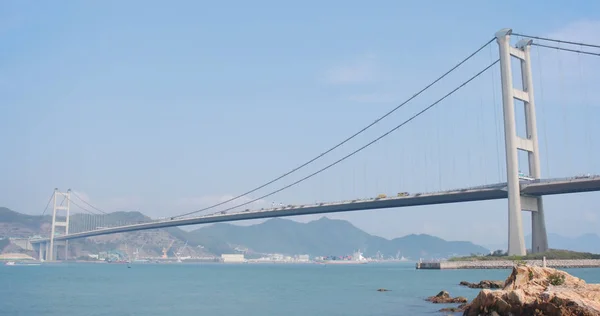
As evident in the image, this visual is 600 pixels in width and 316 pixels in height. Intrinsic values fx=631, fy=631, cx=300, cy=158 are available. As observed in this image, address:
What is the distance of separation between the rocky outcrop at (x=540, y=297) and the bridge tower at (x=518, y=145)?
34801mm

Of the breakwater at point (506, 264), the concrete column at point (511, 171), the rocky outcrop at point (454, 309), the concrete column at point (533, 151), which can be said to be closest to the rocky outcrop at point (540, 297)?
the rocky outcrop at point (454, 309)

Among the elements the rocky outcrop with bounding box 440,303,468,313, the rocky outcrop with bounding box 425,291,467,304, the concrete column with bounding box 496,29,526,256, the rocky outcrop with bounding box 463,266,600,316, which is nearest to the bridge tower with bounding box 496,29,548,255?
the concrete column with bounding box 496,29,526,256

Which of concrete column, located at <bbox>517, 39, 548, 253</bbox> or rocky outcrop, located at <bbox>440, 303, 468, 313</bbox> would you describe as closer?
rocky outcrop, located at <bbox>440, 303, 468, 313</bbox>

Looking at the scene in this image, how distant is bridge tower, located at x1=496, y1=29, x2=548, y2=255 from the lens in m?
56.7

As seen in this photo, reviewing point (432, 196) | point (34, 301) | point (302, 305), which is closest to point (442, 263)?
point (432, 196)

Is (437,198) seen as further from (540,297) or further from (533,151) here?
(540,297)

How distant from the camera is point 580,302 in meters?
18.5

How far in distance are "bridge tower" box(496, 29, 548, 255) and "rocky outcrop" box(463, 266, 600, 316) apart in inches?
1370

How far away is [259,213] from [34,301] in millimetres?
44381

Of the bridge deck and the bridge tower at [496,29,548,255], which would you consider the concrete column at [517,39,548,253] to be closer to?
the bridge tower at [496,29,548,255]

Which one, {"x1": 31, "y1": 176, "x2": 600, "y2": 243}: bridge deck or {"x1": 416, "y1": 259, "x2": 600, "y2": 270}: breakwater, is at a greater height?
{"x1": 31, "y1": 176, "x2": 600, "y2": 243}: bridge deck

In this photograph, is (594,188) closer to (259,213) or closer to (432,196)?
(432,196)

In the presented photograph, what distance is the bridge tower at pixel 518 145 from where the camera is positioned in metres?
56.7

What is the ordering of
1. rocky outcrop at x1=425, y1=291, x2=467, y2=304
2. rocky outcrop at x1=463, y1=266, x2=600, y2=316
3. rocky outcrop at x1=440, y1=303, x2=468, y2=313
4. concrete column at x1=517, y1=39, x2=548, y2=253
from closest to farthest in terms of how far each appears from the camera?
1. rocky outcrop at x1=463, y1=266, x2=600, y2=316
2. rocky outcrop at x1=440, y1=303, x2=468, y2=313
3. rocky outcrop at x1=425, y1=291, x2=467, y2=304
4. concrete column at x1=517, y1=39, x2=548, y2=253
